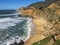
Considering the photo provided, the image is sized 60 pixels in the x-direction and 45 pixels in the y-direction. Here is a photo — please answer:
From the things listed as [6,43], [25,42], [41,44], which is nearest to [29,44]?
[25,42]

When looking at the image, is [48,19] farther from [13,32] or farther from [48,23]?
[13,32]

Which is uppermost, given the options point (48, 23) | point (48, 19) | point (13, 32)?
point (48, 19)

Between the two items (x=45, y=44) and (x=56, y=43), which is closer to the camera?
(x=56, y=43)

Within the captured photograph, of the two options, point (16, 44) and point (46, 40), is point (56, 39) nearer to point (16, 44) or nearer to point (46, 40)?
point (46, 40)

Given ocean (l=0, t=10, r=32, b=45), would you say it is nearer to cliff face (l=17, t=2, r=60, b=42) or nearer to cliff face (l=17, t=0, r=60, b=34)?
cliff face (l=17, t=2, r=60, b=42)

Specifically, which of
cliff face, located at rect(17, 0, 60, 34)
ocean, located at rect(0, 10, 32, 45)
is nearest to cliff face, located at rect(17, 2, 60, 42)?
cliff face, located at rect(17, 0, 60, 34)

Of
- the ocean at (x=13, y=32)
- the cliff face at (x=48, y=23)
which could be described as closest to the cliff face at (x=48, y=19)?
the cliff face at (x=48, y=23)

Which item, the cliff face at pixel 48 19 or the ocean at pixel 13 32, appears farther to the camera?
the cliff face at pixel 48 19

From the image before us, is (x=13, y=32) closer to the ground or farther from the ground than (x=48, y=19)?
closer to the ground

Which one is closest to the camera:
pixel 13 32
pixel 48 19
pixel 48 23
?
pixel 13 32

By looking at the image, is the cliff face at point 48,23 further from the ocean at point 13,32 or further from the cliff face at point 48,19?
the ocean at point 13,32

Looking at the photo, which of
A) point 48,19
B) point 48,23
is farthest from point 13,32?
point 48,19
